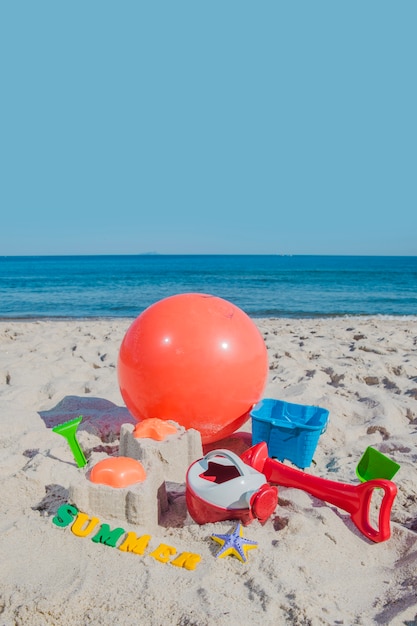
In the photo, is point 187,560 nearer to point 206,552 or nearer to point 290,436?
point 206,552

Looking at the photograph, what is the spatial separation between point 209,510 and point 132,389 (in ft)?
3.83

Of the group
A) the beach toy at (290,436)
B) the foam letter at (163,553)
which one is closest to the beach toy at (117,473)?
the foam letter at (163,553)

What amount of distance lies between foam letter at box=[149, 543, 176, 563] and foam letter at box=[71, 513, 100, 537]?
378mm

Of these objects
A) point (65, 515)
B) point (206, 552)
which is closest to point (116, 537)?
point (65, 515)

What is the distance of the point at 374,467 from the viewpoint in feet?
10.7

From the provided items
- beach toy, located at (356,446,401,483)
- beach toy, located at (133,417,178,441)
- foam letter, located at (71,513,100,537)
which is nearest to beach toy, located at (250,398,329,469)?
beach toy, located at (356,446,401,483)

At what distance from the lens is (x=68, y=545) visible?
2580 millimetres

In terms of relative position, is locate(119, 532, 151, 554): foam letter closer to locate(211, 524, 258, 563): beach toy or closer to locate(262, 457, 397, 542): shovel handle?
locate(211, 524, 258, 563): beach toy

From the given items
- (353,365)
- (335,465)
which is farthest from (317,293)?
(335,465)

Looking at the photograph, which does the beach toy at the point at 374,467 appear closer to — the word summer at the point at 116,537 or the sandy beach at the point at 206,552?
the sandy beach at the point at 206,552

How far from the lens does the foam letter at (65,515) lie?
272cm

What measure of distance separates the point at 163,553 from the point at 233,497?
1.45 ft

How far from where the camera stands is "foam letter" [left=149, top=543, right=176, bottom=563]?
8.10ft

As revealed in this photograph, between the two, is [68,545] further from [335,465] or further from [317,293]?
[317,293]
